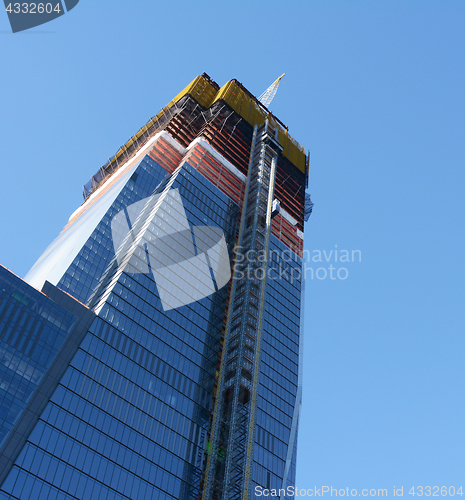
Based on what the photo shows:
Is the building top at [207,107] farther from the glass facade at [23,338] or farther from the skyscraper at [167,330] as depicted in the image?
the glass facade at [23,338]

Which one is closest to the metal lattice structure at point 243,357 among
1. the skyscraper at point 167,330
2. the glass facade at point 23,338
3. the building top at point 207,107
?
the skyscraper at point 167,330

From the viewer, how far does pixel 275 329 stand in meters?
121

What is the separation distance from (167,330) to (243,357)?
1509 centimetres

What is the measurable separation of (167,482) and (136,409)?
11867mm

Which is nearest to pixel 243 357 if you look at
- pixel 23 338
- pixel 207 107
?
pixel 23 338

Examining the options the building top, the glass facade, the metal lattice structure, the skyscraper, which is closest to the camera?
the glass facade

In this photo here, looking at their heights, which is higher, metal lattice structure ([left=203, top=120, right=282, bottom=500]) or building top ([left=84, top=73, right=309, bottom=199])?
building top ([left=84, top=73, right=309, bottom=199])

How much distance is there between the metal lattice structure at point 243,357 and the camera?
92.1 m

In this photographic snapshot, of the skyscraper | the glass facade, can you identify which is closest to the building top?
the skyscraper

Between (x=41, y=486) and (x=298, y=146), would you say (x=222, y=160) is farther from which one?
(x=41, y=486)

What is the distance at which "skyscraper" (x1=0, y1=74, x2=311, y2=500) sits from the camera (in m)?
79.4

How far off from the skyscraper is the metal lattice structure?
12.4 inches

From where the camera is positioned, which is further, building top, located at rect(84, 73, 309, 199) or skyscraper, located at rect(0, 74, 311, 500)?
building top, located at rect(84, 73, 309, 199)

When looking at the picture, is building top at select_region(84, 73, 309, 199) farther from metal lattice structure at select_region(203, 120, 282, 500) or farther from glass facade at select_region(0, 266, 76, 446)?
glass facade at select_region(0, 266, 76, 446)
